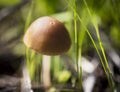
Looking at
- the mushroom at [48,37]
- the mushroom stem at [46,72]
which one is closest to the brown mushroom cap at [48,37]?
the mushroom at [48,37]

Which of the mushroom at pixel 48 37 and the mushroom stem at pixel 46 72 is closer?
the mushroom at pixel 48 37

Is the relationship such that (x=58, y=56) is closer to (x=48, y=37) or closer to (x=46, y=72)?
(x=46, y=72)

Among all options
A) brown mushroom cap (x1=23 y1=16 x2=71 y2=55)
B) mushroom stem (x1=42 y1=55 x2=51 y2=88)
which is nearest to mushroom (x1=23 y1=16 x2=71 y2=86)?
brown mushroom cap (x1=23 y1=16 x2=71 y2=55)

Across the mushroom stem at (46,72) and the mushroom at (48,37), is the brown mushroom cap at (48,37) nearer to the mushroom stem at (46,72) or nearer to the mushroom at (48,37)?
the mushroom at (48,37)

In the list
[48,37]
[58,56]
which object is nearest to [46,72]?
[58,56]

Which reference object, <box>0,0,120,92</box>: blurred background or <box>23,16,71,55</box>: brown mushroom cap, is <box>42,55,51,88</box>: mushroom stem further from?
<box>23,16,71,55</box>: brown mushroom cap

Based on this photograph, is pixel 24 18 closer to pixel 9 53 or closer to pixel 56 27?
pixel 9 53

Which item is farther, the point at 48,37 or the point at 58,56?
the point at 58,56
